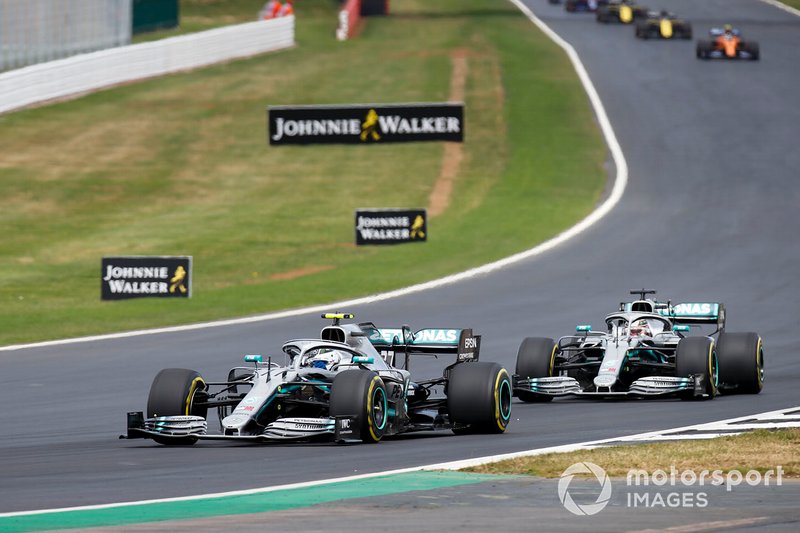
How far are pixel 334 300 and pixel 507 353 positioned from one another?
8.45 m

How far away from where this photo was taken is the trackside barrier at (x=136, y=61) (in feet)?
189

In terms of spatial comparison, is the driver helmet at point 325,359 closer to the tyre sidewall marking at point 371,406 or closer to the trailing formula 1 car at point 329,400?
the trailing formula 1 car at point 329,400

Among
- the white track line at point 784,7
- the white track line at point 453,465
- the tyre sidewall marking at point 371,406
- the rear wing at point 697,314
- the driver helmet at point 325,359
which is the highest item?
the white track line at point 784,7

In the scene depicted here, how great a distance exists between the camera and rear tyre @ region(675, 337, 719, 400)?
20.9m

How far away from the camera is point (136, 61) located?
64938 mm

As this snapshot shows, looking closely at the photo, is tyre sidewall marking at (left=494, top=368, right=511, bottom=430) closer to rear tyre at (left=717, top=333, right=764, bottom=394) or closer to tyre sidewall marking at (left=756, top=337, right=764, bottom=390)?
rear tyre at (left=717, top=333, right=764, bottom=394)

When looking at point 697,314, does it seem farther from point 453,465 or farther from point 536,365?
point 453,465

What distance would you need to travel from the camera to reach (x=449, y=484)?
509 inches

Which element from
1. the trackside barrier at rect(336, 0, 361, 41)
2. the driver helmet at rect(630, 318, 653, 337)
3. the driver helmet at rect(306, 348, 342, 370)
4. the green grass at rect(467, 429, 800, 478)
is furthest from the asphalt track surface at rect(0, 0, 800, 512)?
the trackside barrier at rect(336, 0, 361, 41)

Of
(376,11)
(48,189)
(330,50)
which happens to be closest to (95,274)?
(48,189)

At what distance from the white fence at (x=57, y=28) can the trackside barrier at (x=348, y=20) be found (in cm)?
1498

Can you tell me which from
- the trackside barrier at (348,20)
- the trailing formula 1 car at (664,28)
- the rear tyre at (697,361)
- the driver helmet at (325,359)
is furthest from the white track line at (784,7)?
the driver helmet at (325,359)

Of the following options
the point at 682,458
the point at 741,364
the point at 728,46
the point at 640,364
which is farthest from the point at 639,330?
the point at 728,46

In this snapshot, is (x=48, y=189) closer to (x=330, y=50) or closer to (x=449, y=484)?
(x=330, y=50)
